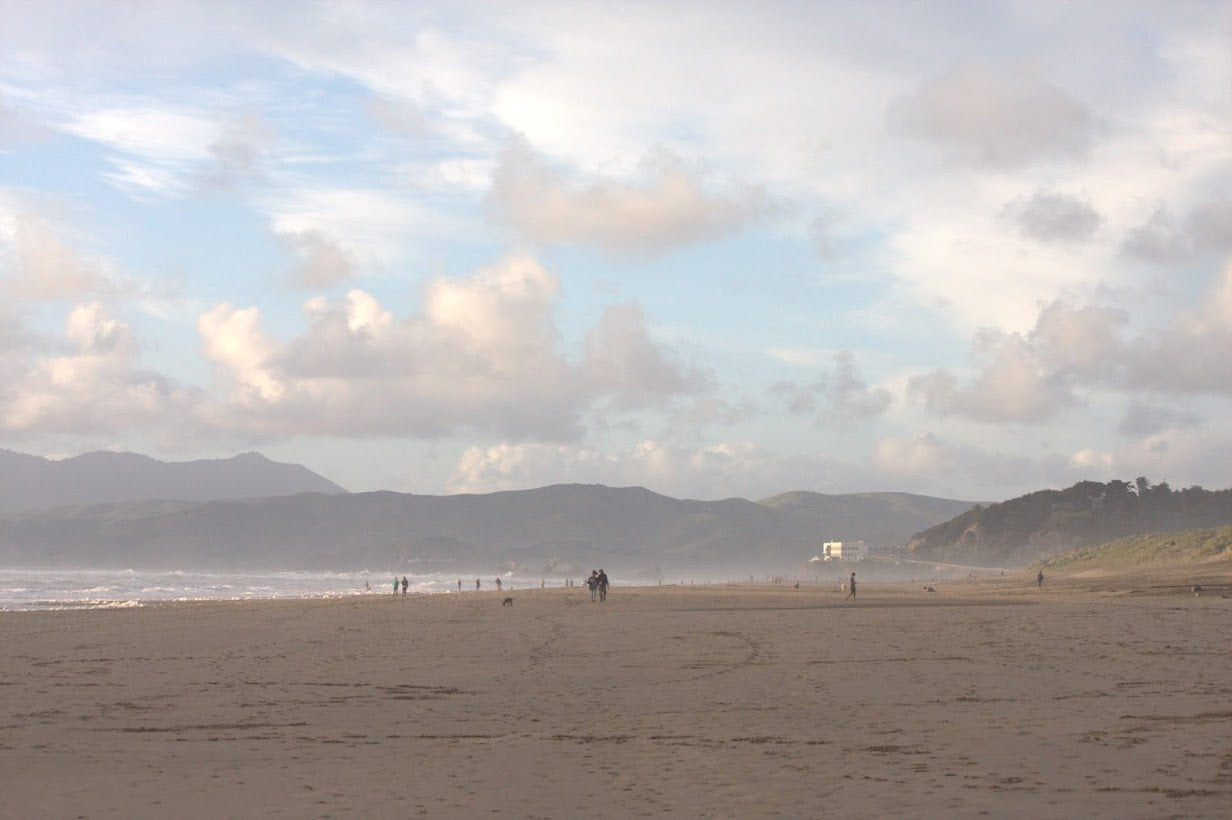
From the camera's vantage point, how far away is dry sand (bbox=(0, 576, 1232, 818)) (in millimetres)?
10570

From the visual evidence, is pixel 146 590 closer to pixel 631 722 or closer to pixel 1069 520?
pixel 631 722

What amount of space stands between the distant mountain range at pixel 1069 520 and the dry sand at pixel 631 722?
124 metres

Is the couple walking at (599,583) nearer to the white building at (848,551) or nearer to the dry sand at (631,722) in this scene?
the dry sand at (631,722)

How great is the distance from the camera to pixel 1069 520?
152375 millimetres

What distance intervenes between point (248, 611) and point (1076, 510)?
137m

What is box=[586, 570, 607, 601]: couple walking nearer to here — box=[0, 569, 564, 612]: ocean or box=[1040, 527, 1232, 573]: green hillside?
box=[0, 569, 564, 612]: ocean

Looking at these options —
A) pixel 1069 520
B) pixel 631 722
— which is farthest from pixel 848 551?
pixel 631 722

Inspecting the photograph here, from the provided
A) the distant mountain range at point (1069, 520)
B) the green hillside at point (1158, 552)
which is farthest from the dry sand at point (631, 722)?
the distant mountain range at point (1069, 520)

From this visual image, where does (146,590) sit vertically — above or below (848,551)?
below

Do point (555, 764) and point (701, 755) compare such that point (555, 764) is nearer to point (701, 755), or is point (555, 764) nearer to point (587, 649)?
point (701, 755)

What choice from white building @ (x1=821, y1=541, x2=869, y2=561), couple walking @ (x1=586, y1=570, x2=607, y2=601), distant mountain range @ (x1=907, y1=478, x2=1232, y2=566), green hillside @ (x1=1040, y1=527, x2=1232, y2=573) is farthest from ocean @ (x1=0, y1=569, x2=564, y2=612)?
distant mountain range @ (x1=907, y1=478, x2=1232, y2=566)

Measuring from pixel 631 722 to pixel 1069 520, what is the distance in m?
151

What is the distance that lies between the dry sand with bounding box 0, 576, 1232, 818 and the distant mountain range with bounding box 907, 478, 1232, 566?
12371cm

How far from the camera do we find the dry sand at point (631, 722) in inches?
416
